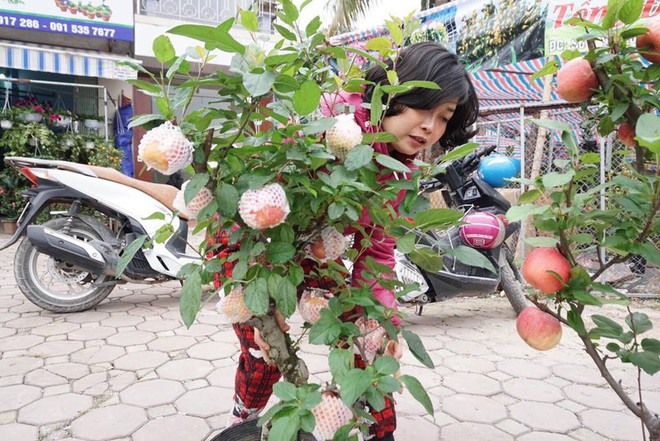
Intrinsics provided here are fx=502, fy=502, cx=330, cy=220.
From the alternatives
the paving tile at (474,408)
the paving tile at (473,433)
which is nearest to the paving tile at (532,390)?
the paving tile at (474,408)

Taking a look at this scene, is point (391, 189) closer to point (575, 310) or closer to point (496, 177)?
point (575, 310)

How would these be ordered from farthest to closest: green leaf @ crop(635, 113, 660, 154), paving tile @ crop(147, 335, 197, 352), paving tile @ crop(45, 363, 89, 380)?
paving tile @ crop(147, 335, 197, 352) < paving tile @ crop(45, 363, 89, 380) < green leaf @ crop(635, 113, 660, 154)

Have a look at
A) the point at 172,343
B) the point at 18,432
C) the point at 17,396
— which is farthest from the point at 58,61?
the point at 18,432

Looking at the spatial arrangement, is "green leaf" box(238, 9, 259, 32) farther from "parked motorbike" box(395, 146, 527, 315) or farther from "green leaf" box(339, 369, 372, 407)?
"parked motorbike" box(395, 146, 527, 315)

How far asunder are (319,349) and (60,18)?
6.89 meters

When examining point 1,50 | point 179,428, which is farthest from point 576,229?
point 1,50

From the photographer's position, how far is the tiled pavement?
2.09 m

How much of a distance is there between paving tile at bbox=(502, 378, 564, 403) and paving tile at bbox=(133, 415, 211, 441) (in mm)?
1479

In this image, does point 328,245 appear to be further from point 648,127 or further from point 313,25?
point 648,127

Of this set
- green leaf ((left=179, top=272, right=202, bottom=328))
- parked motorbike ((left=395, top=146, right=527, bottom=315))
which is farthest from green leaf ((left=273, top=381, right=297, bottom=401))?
parked motorbike ((left=395, top=146, right=527, bottom=315))

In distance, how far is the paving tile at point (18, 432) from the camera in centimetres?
195

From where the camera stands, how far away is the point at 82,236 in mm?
3562

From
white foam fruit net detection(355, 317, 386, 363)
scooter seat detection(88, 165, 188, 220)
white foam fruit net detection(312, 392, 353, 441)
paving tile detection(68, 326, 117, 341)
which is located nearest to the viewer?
white foam fruit net detection(312, 392, 353, 441)

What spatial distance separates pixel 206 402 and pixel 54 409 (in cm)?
65
